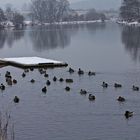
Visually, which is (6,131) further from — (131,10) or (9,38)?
(131,10)

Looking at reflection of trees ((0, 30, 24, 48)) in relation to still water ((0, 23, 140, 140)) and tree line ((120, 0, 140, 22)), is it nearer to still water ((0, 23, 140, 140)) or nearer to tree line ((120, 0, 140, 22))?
still water ((0, 23, 140, 140))

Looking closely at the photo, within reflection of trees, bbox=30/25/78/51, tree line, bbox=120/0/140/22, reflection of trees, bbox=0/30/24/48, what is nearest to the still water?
reflection of trees, bbox=30/25/78/51

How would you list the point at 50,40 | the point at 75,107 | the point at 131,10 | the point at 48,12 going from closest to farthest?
the point at 75,107 < the point at 50,40 < the point at 131,10 < the point at 48,12

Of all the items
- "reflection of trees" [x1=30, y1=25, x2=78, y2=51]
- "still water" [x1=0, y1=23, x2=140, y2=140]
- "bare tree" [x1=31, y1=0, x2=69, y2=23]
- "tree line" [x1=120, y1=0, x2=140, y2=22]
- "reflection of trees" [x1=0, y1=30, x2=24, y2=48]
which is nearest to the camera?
"still water" [x1=0, y1=23, x2=140, y2=140]

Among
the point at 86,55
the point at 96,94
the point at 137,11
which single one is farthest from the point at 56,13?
the point at 96,94

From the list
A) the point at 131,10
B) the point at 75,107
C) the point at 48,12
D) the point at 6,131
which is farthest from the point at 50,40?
the point at 48,12

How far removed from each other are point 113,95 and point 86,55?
22859 mm

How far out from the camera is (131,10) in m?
150

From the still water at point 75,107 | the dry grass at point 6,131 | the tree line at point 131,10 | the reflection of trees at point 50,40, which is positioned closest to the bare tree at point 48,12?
the tree line at point 131,10

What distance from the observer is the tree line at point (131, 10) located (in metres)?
147

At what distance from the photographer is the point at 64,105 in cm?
2786

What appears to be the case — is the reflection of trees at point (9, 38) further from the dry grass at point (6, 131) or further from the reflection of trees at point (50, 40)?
the dry grass at point (6, 131)

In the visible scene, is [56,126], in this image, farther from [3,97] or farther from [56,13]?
[56,13]

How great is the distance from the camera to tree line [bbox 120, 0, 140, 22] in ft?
484
